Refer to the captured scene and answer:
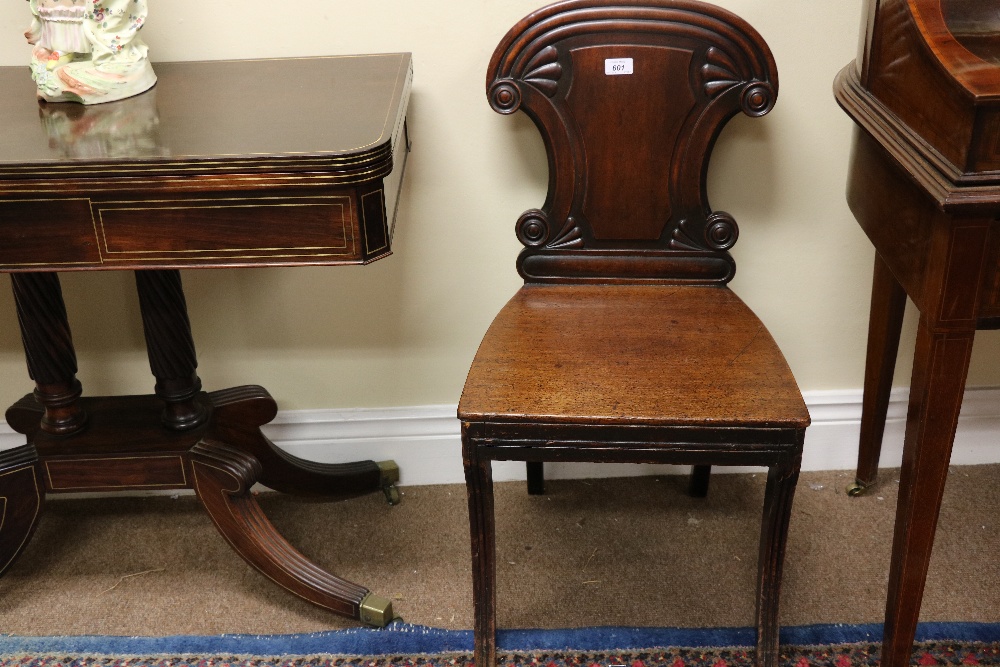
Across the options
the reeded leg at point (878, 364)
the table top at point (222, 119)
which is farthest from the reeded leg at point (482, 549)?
the reeded leg at point (878, 364)

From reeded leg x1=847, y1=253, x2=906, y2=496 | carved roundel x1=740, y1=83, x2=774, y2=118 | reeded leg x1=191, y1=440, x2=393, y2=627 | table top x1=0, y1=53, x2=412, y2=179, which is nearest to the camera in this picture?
table top x1=0, y1=53, x2=412, y2=179

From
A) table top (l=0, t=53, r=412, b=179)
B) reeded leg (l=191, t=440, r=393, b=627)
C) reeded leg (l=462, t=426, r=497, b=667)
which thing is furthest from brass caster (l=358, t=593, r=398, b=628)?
table top (l=0, t=53, r=412, b=179)

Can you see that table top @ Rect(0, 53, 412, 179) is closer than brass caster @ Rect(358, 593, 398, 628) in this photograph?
Yes

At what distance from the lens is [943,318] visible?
121 centimetres

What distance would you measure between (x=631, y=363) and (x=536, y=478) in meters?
0.63

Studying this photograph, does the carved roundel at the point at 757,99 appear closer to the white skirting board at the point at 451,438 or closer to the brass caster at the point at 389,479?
the white skirting board at the point at 451,438

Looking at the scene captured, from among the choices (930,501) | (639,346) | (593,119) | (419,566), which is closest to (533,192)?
(593,119)

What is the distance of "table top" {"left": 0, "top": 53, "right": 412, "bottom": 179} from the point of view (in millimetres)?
1189

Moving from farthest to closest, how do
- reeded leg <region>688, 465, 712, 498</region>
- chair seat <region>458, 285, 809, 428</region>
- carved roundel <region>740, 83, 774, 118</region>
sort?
reeded leg <region>688, 465, 712, 498</region> < carved roundel <region>740, 83, 774, 118</region> < chair seat <region>458, 285, 809, 428</region>

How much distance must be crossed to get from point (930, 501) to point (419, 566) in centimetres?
92

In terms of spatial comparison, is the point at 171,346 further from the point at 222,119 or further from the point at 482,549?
the point at 482,549

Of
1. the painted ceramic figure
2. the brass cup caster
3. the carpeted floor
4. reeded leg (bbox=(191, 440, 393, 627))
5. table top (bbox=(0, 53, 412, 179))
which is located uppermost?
the painted ceramic figure

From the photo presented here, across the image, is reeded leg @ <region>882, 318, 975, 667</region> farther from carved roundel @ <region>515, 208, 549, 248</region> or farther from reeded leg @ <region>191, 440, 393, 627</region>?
reeded leg @ <region>191, 440, 393, 627</region>

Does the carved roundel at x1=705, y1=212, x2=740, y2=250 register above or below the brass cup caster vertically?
above
